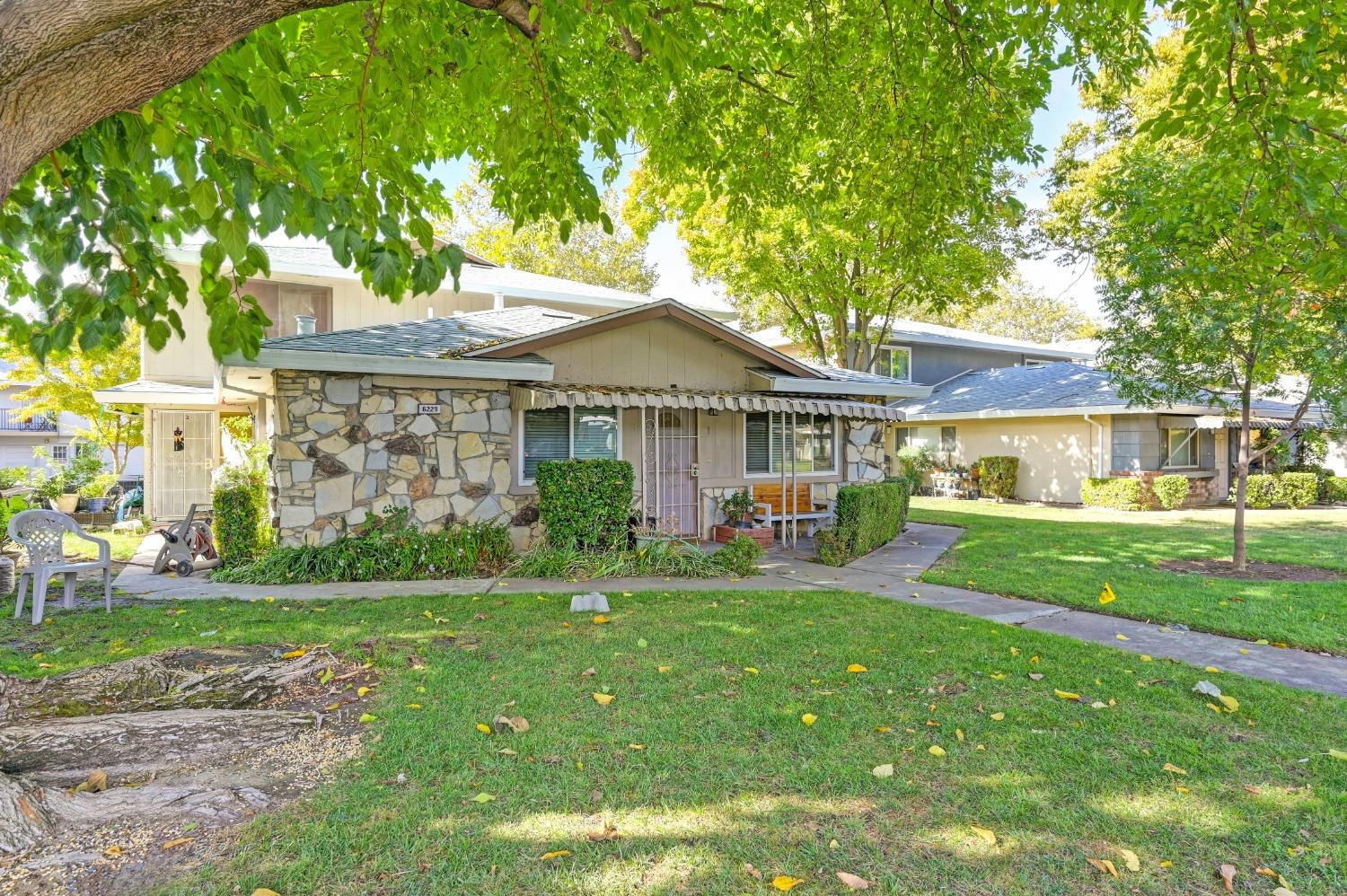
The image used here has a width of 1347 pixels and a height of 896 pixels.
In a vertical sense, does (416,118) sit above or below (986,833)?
above

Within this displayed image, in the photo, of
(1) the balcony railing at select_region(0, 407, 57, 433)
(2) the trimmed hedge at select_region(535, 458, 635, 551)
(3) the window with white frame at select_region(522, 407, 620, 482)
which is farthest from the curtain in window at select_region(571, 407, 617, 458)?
(1) the balcony railing at select_region(0, 407, 57, 433)

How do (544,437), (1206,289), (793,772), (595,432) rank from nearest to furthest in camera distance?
(793,772) < (1206,289) < (544,437) < (595,432)

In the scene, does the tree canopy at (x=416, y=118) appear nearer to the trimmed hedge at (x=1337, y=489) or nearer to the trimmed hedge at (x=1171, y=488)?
the trimmed hedge at (x=1171, y=488)

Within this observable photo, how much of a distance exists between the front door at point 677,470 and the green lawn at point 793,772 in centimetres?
583

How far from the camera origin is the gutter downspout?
64.2ft

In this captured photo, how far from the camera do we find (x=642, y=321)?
11.2 meters

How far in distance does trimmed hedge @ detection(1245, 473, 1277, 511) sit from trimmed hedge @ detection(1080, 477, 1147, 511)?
3.42 meters

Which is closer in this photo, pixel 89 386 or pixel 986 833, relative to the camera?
pixel 986 833

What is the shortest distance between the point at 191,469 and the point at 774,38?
51.2 ft

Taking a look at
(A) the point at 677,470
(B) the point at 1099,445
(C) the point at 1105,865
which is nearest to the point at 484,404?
(A) the point at 677,470

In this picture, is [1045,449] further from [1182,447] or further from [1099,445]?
[1182,447]

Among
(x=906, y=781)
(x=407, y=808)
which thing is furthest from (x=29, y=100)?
(x=906, y=781)

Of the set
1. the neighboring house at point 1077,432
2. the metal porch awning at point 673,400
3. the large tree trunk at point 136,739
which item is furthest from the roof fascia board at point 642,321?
the neighboring house at point 1077,432

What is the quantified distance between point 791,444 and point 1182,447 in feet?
48.5
